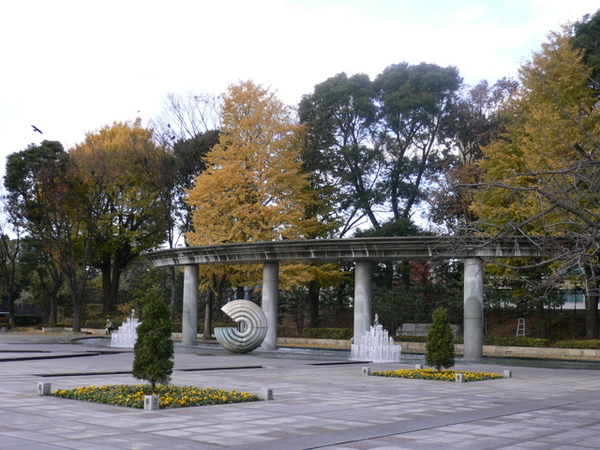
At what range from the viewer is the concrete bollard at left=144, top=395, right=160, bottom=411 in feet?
37.2

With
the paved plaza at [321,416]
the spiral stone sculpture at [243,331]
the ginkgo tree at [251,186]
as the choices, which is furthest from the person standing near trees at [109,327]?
the paved plaza at [321,416]

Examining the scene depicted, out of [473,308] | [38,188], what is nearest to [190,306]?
[473,308]

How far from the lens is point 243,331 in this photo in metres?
29.3

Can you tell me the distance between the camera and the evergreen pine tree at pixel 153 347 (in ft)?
39.7

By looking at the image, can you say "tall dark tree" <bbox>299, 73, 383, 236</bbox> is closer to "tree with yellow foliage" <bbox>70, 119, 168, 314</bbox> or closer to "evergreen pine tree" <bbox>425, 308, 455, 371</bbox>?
"tree with yellow foliage" <bbox>70, 119, 168, 314</bbox>

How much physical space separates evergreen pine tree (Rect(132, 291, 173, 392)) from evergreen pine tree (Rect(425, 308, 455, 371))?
28.0ft

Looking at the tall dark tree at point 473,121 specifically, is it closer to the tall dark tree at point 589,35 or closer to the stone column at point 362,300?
the tall dark tree at point 589,35

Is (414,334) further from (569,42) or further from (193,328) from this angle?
(569,42)

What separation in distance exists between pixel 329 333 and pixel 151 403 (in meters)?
29.4

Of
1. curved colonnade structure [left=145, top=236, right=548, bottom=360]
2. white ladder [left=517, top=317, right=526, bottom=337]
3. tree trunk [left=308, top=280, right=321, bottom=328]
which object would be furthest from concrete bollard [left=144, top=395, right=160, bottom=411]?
tree trunk [left=308, top=280, right=321, bottom=328]

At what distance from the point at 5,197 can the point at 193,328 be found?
22.9m

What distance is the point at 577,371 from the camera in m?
23.1

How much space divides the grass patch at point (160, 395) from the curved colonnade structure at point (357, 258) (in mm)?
12977

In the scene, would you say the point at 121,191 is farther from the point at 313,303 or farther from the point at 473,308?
the point at 473,308
